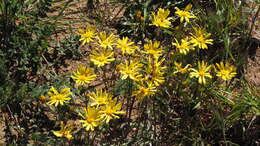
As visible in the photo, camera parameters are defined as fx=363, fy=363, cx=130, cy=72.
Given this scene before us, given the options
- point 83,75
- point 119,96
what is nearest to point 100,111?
point 83,75

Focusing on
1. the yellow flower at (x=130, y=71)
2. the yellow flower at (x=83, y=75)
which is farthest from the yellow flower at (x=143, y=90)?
the yellow flower at (x=83, y=75)

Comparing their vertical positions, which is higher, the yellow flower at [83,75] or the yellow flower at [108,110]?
the yellow flower at [83,75]

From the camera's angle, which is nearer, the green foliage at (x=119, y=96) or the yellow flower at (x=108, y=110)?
the yellow flower at (x=108, y=110)

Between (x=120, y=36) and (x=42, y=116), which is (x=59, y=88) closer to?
(x=42, y=116)

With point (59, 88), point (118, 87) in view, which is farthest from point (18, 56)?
point (118, 87)

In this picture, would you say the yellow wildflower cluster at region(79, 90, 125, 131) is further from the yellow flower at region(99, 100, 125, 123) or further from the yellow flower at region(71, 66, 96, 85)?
the yellow flower at region(71, 66, 96, 85)

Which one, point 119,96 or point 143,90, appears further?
point 119,96

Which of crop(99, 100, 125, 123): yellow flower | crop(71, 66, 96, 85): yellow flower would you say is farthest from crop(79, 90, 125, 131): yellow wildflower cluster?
crop(71, 66, 96, 85): yellow flower

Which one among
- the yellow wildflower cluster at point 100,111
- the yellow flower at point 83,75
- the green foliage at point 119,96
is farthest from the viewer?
the green foliage at point 119,96

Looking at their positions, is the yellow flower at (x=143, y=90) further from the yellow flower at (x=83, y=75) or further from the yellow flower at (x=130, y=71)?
the yellow flower at (x=83, y=75)

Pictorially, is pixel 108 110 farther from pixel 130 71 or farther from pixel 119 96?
pixel 119 96

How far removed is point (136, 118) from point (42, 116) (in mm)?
742

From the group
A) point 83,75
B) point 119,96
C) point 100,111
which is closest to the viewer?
point 100,111

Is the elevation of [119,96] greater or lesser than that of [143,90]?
lesser
